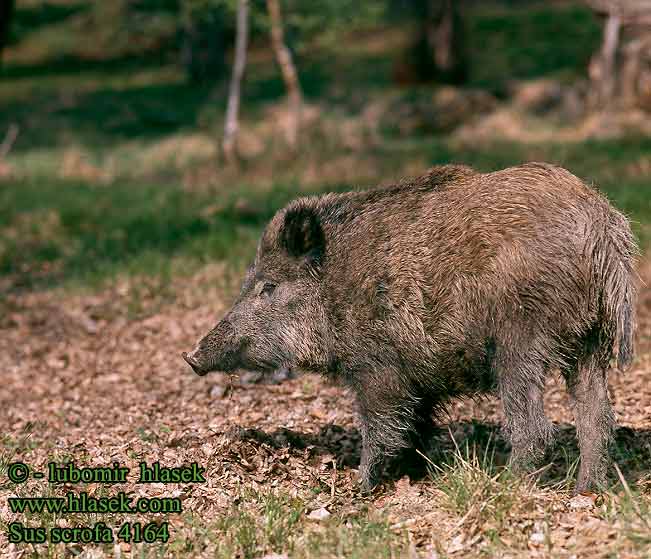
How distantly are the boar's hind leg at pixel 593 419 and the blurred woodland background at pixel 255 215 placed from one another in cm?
12

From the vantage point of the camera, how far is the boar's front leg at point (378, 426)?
4.91m

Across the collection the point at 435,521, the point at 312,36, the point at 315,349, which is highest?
the point at 312,36

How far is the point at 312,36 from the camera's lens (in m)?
19.7

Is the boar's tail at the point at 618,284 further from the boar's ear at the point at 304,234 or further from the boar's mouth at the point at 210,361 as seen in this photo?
the boar's mouth at the point at 210,361

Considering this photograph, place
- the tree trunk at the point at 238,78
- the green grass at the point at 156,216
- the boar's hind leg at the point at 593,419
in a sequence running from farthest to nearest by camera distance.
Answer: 1. the tree trunk at the point at 238,78
2. the green grass at the point at 156,216
3. the boar's hind leg at the point at 593,419

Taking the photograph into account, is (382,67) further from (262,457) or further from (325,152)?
(262,457)

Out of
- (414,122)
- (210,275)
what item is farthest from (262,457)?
(414,122)

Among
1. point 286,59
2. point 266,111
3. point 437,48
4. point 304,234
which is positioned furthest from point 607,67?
point 304,234

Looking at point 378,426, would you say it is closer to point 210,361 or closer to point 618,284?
point 210,361

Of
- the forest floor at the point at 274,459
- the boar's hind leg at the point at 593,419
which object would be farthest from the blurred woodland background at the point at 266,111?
the boar's hind leg at the point at 593,419

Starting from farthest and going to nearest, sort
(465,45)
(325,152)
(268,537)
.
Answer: (465,45) → (325,152) → (268,537)

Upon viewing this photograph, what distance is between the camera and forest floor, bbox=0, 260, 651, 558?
4129 millimetres

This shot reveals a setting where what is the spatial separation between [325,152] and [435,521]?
11494 millimetres

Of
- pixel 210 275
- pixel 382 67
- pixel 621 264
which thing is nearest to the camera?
pixel 621 264
